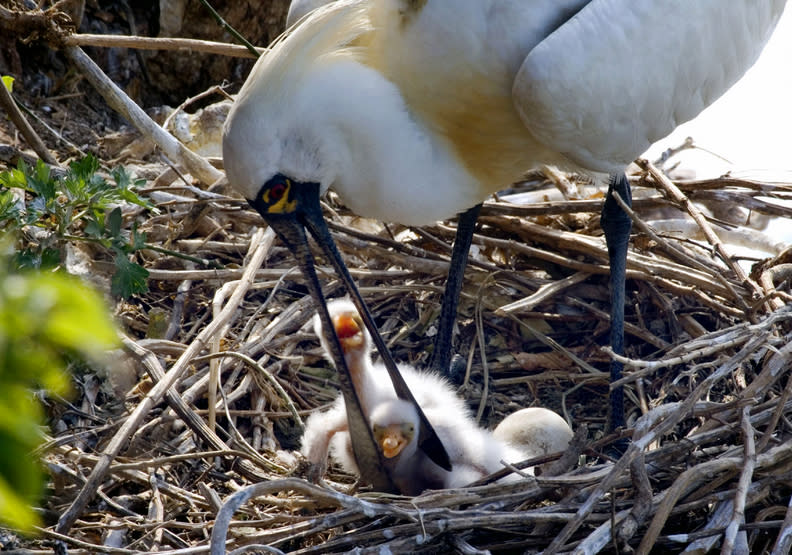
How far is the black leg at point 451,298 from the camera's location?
136 inches

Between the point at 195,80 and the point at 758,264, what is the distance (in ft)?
11.2

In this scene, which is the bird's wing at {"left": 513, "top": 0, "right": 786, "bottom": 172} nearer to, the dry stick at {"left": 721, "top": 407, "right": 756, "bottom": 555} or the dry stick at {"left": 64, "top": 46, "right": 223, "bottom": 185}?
the dry stick at {"left": 721, "top": 407, "right": 756, "bottom": 555}

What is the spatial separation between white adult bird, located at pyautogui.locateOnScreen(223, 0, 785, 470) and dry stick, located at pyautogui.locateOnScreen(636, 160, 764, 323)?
1.91 ft

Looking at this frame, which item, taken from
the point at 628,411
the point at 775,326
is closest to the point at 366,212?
the point at 628,411

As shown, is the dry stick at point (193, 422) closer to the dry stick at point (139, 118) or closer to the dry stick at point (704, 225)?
the dry stick at point (139, 118)

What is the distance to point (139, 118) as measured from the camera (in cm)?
366

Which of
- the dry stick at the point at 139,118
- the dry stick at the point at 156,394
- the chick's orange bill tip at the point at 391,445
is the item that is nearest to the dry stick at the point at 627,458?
the chick's orange bill tip at the point at 391,445

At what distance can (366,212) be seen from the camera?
2.79 meters

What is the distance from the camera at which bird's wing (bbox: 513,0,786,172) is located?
2533 millimetres

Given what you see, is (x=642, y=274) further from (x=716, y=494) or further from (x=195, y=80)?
(x=195, y=80)

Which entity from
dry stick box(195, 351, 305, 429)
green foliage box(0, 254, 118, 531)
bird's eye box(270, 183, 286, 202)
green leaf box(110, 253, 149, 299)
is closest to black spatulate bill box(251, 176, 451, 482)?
bird's eye box(270, 183, 286, 202)

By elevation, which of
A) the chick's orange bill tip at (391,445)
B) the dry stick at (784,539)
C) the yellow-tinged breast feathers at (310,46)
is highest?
the yellow-tinged breast feathers at (310,46)

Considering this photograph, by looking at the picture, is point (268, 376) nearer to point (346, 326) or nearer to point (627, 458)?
point (346, 326)

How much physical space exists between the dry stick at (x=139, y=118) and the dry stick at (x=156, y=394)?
42cm
